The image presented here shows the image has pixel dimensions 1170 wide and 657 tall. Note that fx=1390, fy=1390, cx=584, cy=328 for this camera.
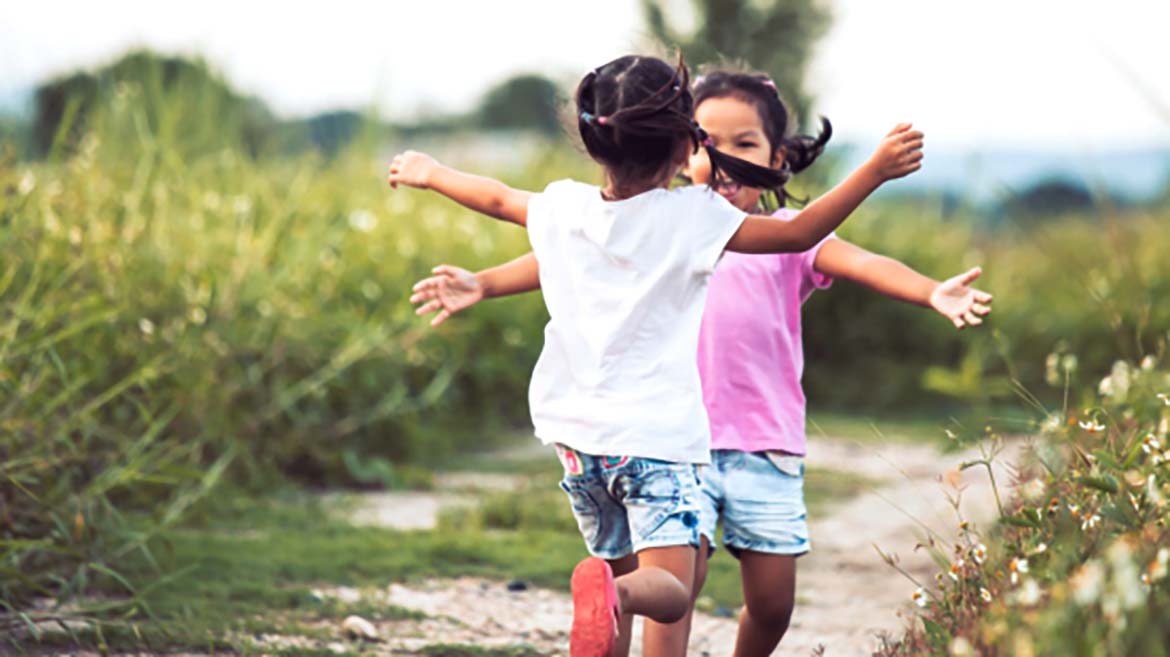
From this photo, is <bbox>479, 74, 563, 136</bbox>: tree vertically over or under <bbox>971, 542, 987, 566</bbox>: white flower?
over

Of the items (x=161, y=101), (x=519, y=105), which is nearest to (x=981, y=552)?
(x=161, y=101)

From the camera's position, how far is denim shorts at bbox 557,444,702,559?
266 cm

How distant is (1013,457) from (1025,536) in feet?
13.6

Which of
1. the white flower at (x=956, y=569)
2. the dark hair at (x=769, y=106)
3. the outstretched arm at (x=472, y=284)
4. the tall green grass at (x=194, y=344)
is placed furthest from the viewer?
the tall green grass at (x=194, y=344)

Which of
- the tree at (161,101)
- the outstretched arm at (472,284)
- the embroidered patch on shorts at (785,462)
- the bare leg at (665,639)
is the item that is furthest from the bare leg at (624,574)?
the tree at (161,101)

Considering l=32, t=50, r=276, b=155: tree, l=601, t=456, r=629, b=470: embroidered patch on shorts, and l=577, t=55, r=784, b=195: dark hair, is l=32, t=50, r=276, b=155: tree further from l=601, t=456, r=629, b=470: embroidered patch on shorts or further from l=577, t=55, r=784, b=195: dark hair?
l=601, t=456, r=629, b=470: embroidered patch on shorts

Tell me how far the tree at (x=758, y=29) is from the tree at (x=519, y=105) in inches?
60.3

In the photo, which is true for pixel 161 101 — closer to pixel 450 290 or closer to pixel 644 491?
pixel 450 290

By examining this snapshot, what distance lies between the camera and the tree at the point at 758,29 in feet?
43.9

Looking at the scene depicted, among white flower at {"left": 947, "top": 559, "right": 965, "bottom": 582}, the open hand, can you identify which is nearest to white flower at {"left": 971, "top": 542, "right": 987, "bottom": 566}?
white flower at {"left": 947, "top": 559, "right": 965, "bottom": 582}

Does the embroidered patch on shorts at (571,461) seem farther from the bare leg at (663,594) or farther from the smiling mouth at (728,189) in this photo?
the smiling mouth at (728,189)

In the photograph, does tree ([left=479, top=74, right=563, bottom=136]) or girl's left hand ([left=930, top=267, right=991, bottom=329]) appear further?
tree ([left=479, top=74, right=563, bottom=136])

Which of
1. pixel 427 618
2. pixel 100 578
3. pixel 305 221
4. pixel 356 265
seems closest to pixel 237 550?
pixel 100 578

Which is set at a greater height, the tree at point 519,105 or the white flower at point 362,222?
the tree at point 519,105
